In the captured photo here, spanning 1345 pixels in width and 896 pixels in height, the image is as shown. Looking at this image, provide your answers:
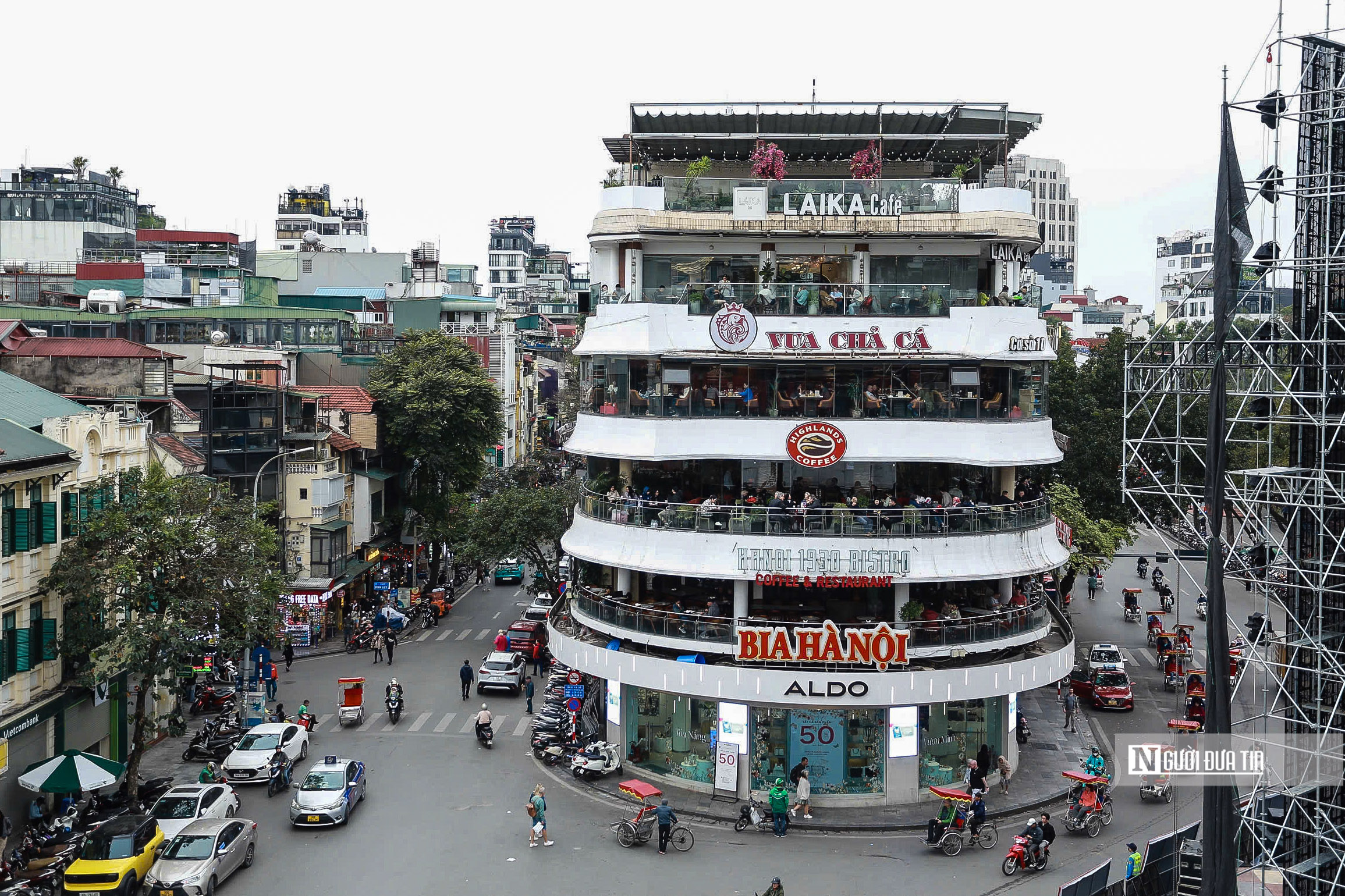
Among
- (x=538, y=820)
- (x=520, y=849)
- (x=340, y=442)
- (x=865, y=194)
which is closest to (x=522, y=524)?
(x=340, y=442)

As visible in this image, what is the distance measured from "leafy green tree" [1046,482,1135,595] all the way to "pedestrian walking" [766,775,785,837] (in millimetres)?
23259

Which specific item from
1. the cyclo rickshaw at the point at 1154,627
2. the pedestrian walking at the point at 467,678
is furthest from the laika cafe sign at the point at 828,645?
the cyclo rickshaw at the point at 1154,627

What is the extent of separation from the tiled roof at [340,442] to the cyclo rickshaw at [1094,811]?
39.8m

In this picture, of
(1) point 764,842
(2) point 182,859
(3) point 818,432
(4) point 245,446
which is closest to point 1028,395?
(3) point 818,432

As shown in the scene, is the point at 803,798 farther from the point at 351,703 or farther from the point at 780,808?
the point at 351,703

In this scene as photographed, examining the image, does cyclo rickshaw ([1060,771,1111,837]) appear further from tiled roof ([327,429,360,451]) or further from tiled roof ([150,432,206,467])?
tiled roof ([327,429,360,451])

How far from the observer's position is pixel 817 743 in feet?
114

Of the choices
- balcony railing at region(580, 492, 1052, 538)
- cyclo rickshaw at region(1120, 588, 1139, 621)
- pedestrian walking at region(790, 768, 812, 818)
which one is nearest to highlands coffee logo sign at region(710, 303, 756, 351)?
balcony railing at region(580, 492, 1052, 538)

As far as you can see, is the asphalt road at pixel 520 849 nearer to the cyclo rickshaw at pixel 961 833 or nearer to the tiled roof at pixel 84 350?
the cyclo rickshaw at pixel 961 833

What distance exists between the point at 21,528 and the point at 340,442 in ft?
98.3

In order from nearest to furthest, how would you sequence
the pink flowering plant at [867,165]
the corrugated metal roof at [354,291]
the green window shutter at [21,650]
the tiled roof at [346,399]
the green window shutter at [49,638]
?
the green window shutter at [21,650]
the green window shutter at [49,638]
the pink flowering plant at [867,165]
the tiled roof at [346,399]
the corrugated metal roof at [354,291]

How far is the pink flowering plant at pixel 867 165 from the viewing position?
38.6 metres

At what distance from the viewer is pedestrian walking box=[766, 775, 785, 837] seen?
3225 cm

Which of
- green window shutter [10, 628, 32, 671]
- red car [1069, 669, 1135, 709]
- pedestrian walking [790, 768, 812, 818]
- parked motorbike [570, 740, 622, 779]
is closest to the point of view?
green window shutter [10, 628, 32, 671]
